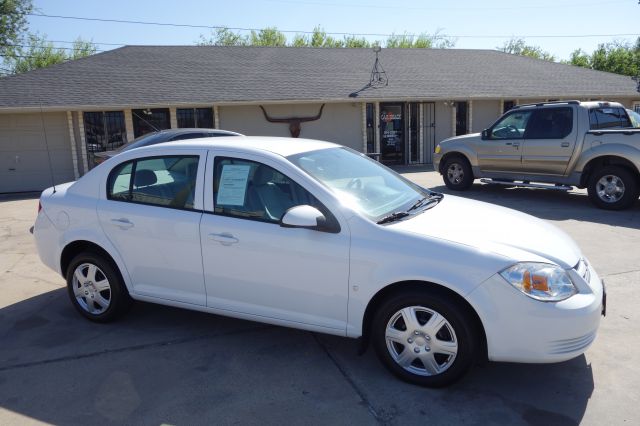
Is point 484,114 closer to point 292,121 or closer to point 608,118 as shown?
point 292,121

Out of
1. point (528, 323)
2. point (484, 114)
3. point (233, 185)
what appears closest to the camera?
point (528, 323)

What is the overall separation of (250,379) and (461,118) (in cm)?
1845

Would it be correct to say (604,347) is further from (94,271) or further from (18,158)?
(18,158)

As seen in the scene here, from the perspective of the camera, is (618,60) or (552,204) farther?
(618,60)

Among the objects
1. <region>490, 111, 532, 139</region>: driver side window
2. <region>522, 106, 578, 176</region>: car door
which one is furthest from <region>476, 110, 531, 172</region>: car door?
<region>522, 106, 578, 176</region>: car door

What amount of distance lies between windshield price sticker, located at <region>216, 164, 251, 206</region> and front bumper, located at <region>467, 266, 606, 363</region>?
183cm

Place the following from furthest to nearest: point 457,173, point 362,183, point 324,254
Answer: point 457,173, point 362,183, point 324,254

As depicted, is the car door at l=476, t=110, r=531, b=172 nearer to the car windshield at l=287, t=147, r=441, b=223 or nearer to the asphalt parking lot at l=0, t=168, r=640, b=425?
the asphalt parking lot at l=0, t=168, r=640, b=425

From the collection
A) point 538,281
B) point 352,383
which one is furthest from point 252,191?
point 538,281

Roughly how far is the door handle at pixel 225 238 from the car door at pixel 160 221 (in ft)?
0.55

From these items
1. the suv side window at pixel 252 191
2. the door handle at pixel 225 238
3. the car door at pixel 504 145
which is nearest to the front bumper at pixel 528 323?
the suv side window at pixel 252 191

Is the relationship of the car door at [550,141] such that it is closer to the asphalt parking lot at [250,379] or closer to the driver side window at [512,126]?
the driver side window at [512,126]

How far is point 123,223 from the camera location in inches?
169

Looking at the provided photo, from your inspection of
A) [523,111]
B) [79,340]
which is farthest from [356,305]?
[523,111]
